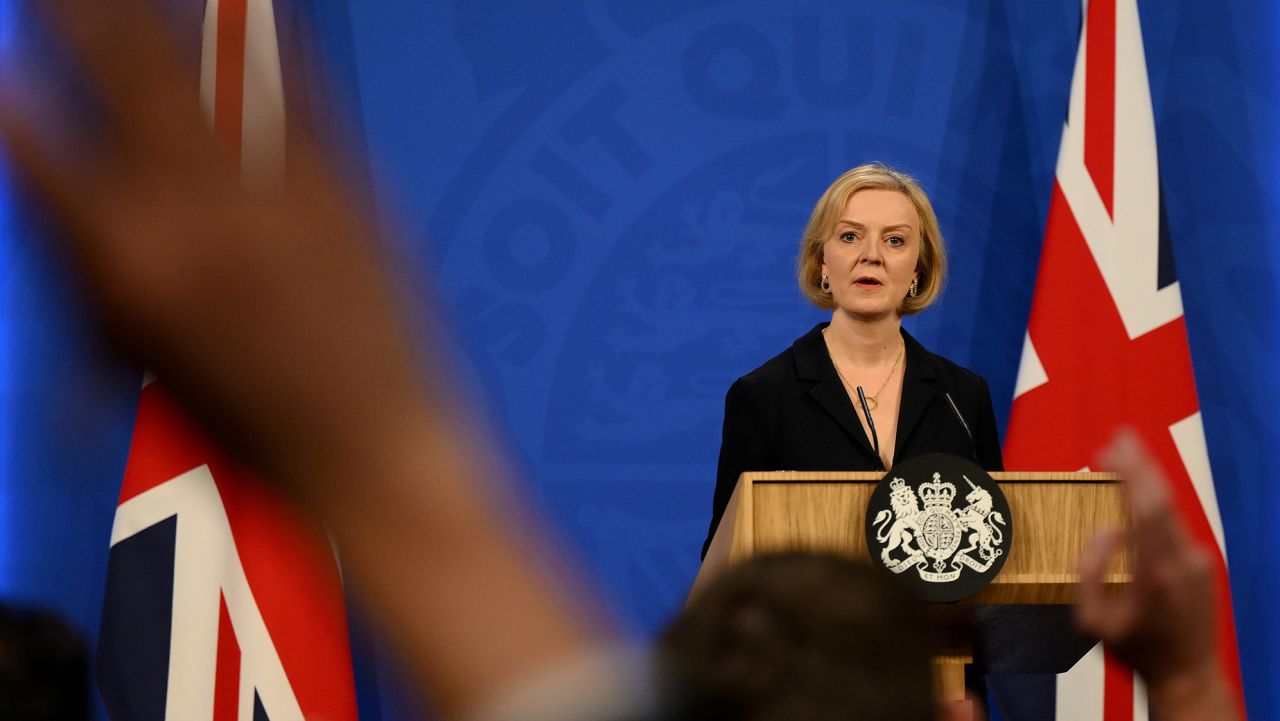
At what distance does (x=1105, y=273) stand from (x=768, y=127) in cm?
116

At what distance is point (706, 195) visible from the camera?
473 cm

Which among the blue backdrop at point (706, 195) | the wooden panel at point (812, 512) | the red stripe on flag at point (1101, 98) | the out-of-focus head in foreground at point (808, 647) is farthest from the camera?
the blue backdrop at point (706, 195)

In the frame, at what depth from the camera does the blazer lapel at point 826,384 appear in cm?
329

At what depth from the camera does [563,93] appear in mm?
4766

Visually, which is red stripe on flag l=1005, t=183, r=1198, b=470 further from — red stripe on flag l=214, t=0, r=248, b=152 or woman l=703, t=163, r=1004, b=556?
red stripe on flag l=214, t=0, r=248, b=152

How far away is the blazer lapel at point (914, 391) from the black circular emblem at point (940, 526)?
0.83m

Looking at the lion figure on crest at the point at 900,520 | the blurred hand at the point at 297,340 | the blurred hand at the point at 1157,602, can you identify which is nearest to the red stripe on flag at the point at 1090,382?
the lion figure on crest at the point at 900,520

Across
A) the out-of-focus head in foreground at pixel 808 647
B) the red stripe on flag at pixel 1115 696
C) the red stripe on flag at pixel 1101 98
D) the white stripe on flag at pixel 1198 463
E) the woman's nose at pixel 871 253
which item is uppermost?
the red stripe on flag at pixel 1101 98

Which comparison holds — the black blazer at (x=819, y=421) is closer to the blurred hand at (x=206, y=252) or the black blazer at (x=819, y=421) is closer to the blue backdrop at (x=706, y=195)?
the blue backdrop at (x=706, y=195)

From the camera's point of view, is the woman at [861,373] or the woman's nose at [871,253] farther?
the woman's nose at [871,253]

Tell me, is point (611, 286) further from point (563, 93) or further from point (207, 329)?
point (207, 329)

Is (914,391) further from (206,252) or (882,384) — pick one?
(206,252)

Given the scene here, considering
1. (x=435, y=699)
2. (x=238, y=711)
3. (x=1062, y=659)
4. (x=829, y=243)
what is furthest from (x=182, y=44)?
(x=238, y=711)

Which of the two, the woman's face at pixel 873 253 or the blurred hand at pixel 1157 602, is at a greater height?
the woman's face at pixel 873 253
